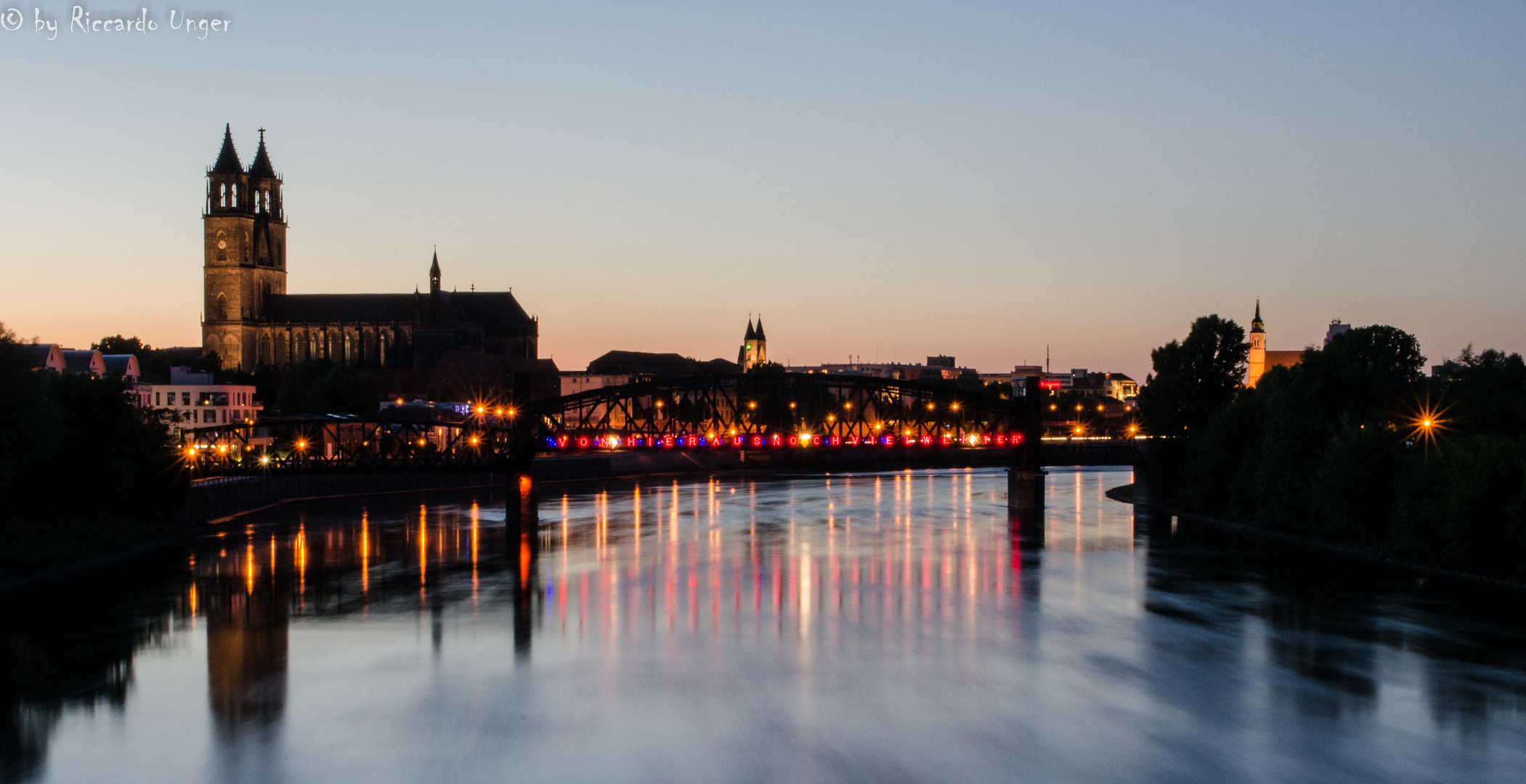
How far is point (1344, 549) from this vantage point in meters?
62.0

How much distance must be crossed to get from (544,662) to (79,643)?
14937 mm

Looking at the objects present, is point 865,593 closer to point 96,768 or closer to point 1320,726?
point 1320,726

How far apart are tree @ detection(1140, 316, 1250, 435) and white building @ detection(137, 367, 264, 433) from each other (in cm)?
9311

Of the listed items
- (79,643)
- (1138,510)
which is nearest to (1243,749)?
(79,643)

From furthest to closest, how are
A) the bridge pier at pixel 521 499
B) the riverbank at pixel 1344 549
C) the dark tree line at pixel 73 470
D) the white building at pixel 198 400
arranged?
1. the white building at pixel 198 400
2. the bridge pier at pixel 521 499
3. the dark tree line at pixel 73 470
4. the riverbank at pixel 1344 549

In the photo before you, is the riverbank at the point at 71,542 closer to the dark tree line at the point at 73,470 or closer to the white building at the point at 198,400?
the dark tree line at the point at 73,470

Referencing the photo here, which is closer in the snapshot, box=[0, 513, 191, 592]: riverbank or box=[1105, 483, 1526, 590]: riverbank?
box=[1105, 483, 1526, 590]: riverbank

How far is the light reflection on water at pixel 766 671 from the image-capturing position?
27328mm

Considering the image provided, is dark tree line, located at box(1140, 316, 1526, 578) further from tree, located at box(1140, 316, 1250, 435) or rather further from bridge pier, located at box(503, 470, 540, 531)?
bridge pier, located at box(503, 470, 540, 531)

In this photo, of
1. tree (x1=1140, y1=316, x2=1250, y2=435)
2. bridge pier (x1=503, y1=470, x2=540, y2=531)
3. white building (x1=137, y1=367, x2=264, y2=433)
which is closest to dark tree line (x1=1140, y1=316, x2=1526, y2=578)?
tree (x1=1140, y1=316, x2=1250, y2=435)

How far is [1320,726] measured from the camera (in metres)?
29.7

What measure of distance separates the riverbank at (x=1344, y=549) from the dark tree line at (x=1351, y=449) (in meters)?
0.40

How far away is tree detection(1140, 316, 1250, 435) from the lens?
99750 mm

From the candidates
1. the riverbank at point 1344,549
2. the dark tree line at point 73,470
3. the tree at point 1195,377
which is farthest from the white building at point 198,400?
the riverbank at point 1344,549
